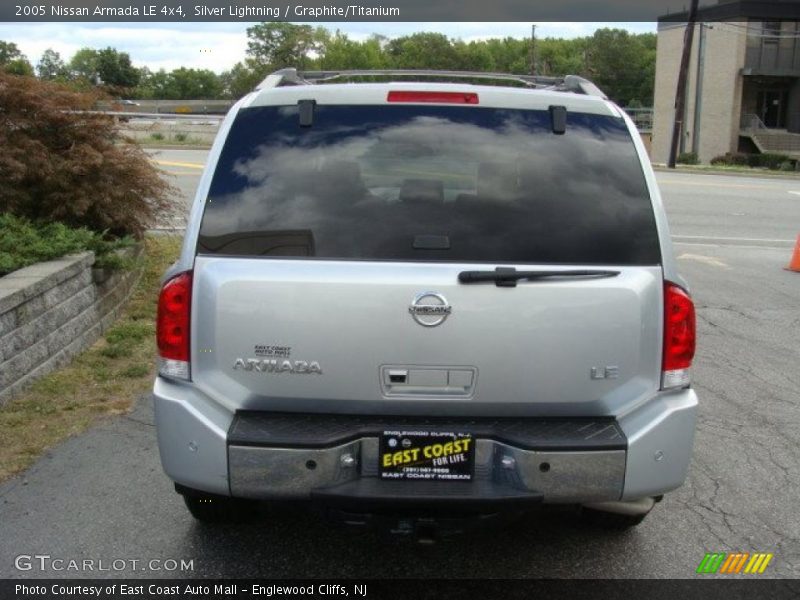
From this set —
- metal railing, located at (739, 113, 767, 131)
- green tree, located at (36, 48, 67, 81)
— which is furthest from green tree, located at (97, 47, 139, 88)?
green tree, located at (36, 48, 67, 81)

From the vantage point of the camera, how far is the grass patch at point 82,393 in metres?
4.99

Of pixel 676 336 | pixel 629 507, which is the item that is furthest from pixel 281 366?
pixel 629 507

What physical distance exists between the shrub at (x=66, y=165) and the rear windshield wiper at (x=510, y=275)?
17.7 ft

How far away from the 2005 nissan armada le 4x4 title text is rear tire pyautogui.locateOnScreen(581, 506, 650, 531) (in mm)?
647

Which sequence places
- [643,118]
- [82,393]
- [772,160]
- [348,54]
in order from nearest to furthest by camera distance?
[82,393], [772,160], [643,118], [348,54]

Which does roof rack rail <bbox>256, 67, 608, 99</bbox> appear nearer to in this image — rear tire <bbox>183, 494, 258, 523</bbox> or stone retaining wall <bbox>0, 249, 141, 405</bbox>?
rear tire <bbox>183, 494, 258, 523</bbox>

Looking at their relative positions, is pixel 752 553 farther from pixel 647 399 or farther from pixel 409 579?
pixel 409 579

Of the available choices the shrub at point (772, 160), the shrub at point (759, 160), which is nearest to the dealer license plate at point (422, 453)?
the shrub at point (759, 160)

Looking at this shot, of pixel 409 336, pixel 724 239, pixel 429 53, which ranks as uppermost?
pixel 429 53

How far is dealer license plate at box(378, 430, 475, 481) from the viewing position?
3.13 metres

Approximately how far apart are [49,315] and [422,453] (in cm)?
381

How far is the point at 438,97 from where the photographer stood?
3.53 metres

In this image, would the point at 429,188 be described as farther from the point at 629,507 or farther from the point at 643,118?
the point at 643,118

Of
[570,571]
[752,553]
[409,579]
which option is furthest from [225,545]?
[752,553]
